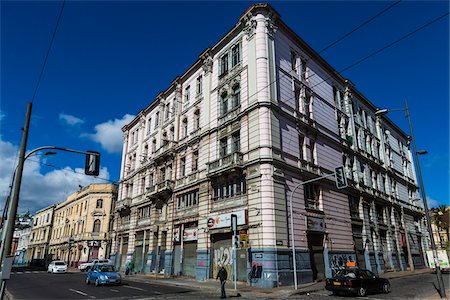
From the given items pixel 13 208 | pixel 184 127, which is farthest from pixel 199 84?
pixel 13 208

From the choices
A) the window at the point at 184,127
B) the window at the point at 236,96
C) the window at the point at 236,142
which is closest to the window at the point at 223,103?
the window at the point at 236,96

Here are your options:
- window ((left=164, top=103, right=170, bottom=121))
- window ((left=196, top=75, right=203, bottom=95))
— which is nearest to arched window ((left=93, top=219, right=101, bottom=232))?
window ((left=164, top=103, right=170, bottom=121))

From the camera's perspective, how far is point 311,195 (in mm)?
26641

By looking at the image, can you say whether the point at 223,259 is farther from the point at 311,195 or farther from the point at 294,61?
the point at 294,61

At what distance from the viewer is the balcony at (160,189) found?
32984mm

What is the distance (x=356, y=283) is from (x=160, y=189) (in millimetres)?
22069

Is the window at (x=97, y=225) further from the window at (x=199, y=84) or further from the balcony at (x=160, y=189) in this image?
the window at (x=199, y=84)

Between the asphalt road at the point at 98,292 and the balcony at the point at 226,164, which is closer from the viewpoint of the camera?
the asphalt road at the point at 98,292

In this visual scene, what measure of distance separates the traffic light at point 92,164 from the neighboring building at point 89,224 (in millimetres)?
44785

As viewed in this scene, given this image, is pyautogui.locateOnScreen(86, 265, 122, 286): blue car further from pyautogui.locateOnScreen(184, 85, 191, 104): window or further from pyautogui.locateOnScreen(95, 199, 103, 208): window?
pyautogui.locateOnScreen(95, 199, 103, 208): window

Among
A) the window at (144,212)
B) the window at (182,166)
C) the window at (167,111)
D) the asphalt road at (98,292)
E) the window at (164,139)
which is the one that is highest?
the window at (167,111)

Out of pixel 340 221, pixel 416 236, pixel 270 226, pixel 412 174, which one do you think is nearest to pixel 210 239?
pixel 270 226

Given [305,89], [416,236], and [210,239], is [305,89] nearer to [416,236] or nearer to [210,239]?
[210,239]

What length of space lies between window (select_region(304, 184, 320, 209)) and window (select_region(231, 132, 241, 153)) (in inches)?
247
